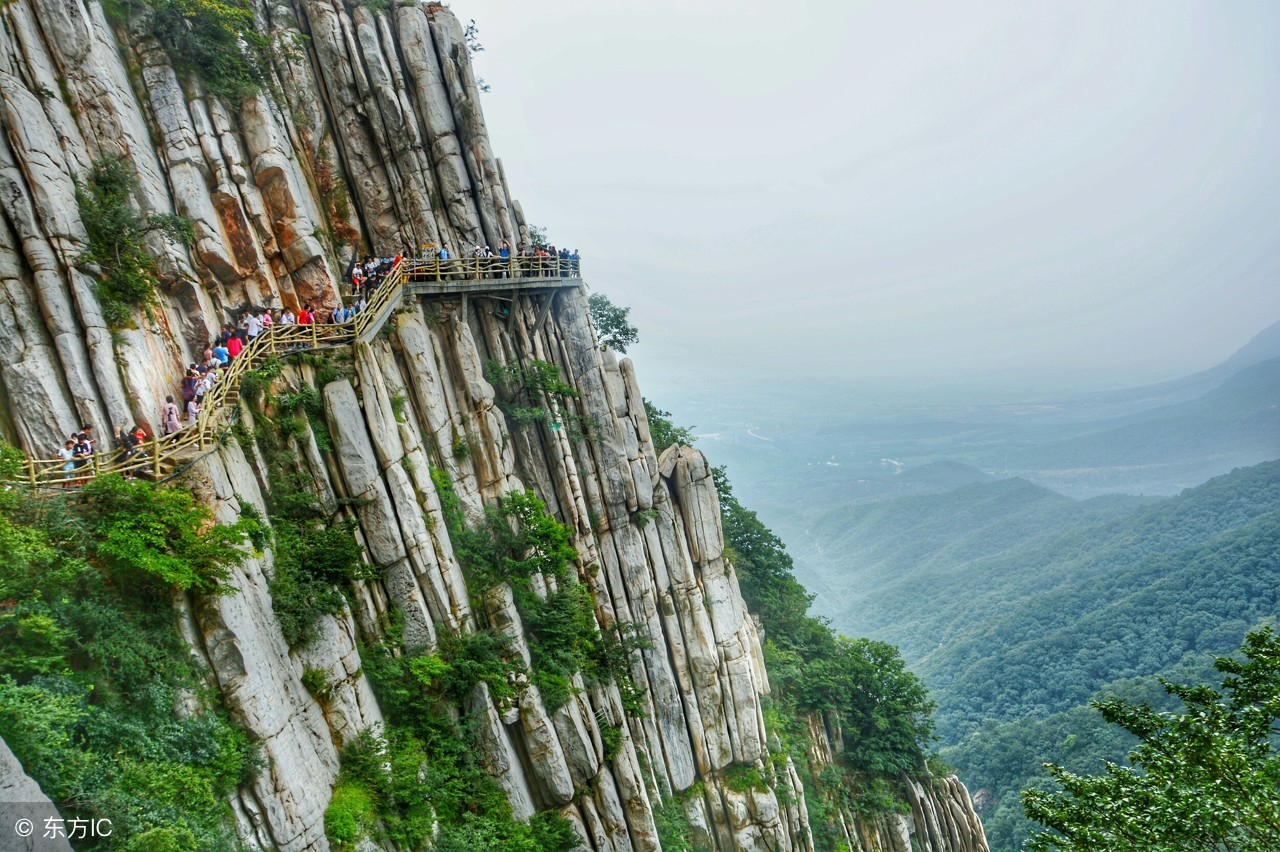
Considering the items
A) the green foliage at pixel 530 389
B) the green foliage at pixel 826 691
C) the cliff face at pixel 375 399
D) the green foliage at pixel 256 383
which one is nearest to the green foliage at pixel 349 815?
the cliff face at pixel 375 399

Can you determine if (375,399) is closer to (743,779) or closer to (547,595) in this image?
(547,595)

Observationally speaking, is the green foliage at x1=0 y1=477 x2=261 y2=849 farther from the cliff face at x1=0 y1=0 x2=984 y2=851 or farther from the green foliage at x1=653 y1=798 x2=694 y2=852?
the green foliage at x1=653 y1=798 x2=694 y2=852

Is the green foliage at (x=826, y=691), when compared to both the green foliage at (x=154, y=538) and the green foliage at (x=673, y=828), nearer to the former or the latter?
the green foliage at (x=673, y=828)

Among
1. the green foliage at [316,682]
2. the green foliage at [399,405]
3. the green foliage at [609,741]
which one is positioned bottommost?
the green foliage at [609,741]

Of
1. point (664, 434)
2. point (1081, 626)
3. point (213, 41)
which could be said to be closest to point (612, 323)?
point (664, 434)

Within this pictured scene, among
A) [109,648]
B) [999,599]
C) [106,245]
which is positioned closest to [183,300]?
[106,245]

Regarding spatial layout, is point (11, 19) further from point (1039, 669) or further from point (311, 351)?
point (1039, 669)
